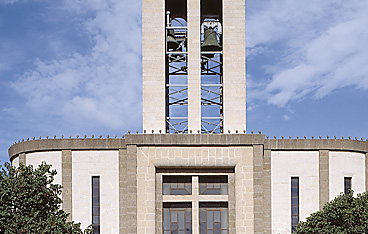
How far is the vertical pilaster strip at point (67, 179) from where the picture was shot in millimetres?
39906

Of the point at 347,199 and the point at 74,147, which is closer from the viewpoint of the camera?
the point at 347,199

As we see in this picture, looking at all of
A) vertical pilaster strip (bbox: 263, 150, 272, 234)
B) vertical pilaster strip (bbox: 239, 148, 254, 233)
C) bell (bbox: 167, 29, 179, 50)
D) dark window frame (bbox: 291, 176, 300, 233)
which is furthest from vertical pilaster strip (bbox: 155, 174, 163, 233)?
bell (bbox: 167, 29, 179, 50)

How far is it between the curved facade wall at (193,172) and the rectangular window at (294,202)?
0.69 ft

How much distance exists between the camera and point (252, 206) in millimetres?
39219

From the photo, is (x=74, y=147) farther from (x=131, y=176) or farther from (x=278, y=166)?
(x=278, y=166)

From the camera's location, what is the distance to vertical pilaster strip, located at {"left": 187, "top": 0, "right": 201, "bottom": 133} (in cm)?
4228

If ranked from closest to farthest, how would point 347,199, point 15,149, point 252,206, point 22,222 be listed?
point 22,222 < point 347,199 < point 252,206 < point 15,149

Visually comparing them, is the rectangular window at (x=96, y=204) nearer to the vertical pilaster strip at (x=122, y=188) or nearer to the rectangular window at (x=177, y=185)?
the vertical pilaster strip at (x=122, y=188)

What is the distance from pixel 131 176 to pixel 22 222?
854cm

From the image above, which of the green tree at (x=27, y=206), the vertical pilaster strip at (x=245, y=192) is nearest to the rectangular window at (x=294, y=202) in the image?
the vertical pilaster strip at (x=245, y=192)

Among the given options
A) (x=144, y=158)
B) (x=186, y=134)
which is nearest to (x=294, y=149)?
(x=186, y=134)

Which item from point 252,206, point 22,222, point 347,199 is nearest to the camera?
point 22,222

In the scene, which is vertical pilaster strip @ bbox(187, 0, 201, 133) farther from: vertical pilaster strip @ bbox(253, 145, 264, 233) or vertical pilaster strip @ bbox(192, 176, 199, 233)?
vertical pilaster strip @ bbox(253, 145, 264, 233)

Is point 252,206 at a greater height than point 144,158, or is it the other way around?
point 144,158
